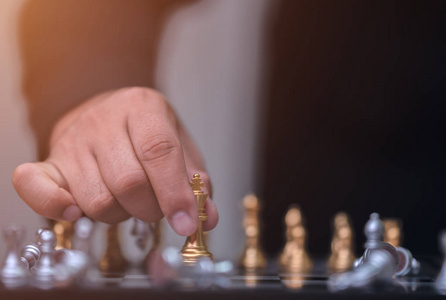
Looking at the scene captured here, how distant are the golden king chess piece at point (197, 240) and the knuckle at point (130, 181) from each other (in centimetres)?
13

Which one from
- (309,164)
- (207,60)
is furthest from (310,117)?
(207,60)

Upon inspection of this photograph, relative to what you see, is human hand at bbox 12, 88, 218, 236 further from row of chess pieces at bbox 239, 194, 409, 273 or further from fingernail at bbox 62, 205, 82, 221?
row of chess pieces at bbox 239, 194, 409, 273

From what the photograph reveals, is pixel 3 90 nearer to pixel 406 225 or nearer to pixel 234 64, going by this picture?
pixel 234 64

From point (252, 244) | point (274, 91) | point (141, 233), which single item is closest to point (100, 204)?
point (141, 233)

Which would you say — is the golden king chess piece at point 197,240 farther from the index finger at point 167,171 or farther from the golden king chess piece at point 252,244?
the golden king chess piece at point 252,244

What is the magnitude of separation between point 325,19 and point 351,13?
0.13 m

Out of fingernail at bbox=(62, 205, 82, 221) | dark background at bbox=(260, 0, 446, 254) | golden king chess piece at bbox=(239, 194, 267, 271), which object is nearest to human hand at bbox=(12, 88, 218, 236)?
fingernail at bbox=(62, 205, 82, 221)

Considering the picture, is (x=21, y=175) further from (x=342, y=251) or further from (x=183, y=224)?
(x=342, y=251)

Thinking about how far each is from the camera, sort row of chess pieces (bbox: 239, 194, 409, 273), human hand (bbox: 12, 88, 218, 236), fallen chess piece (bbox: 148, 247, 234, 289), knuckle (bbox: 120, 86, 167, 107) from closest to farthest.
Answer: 1. fallen chess piece (bbox: 148, 247, 234, 289)
2. human hand (bbox: 12, 88, 218, 236)
3. knuckle (bbox: 120, 86, 167, 107)
4. row of chess pieces (bbox: 239, 194, 409, 273)

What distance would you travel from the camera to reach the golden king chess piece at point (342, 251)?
1.68 m

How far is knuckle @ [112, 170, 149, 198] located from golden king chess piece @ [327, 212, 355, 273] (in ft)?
2.16

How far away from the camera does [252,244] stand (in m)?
1.82

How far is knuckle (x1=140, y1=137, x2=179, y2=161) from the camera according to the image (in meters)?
1.32

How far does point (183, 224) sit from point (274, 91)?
153 cm
